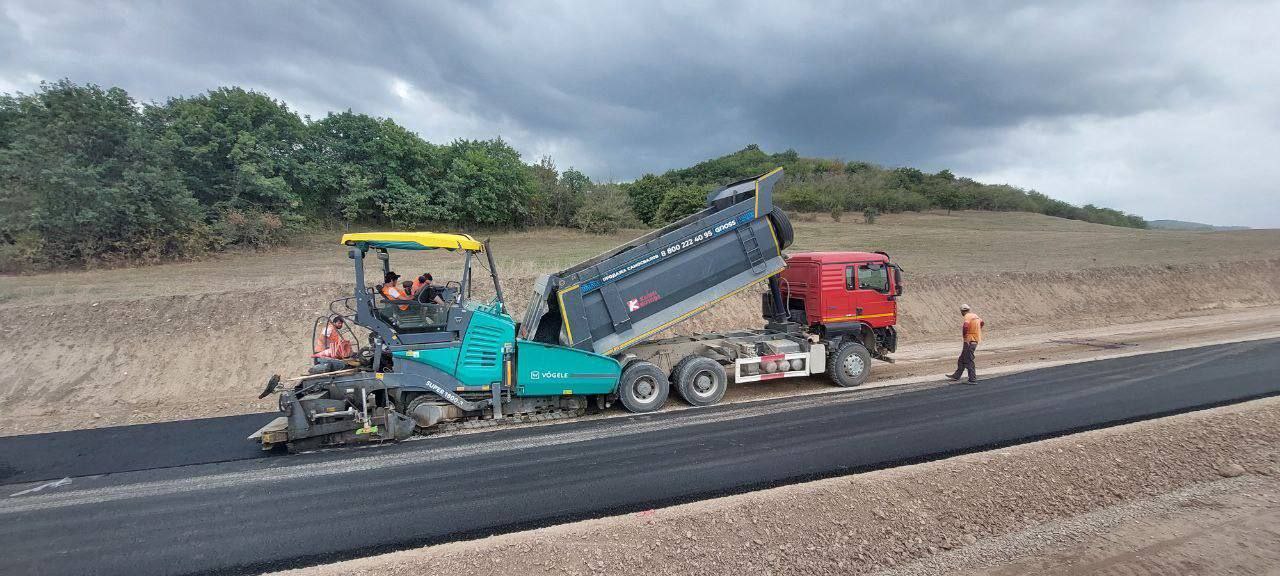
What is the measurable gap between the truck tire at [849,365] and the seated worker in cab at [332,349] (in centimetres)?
820

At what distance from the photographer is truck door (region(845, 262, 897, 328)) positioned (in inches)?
384

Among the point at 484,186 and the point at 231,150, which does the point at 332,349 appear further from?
the point at 484,186

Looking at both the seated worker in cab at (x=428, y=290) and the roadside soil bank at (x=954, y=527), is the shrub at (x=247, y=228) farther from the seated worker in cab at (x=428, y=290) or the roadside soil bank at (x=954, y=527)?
the roadside soil bank at (x=954, y=527)

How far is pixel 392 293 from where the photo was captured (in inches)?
296

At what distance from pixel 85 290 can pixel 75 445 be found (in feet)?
31.2

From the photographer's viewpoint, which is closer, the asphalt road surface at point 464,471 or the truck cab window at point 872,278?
the asphalt road surface at point 464,471

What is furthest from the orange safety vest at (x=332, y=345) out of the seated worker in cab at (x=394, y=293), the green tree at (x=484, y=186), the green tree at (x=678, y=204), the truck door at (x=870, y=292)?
the green tree at (x=678, y=204)

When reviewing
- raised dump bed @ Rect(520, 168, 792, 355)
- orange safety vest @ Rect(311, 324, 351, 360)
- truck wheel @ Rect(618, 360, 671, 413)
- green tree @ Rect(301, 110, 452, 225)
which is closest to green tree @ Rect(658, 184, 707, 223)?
green tree @ Rect(301, 110, 452, 225)

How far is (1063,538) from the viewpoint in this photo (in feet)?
14.4

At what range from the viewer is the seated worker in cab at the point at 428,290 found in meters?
7.60

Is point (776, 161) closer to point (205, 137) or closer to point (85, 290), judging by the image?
point (205, 137)

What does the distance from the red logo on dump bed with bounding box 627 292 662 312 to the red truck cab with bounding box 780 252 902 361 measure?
3.18 meters

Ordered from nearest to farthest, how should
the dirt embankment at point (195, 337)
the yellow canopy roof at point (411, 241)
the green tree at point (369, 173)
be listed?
the yellow canopy roof at point (411, 241) < the dirt embankment at point (195, 337) < the green tree at point (369, 173)

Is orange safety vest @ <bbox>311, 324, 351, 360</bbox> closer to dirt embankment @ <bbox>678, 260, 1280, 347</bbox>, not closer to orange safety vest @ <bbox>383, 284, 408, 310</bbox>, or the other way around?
orange safety vest @ <bbox>383, 284, 408, 310</bbox>
